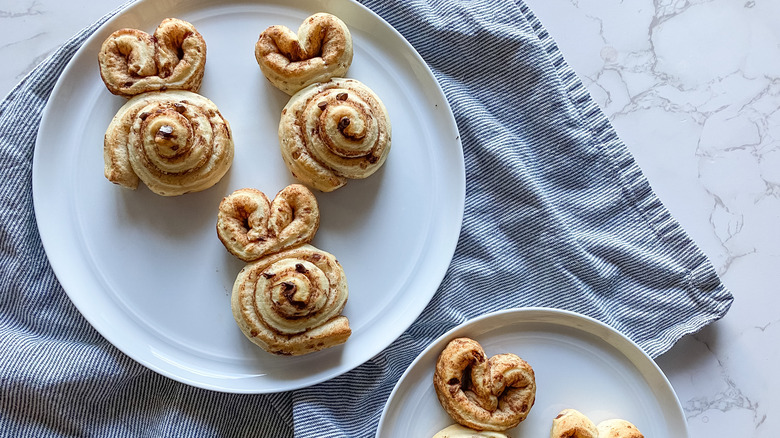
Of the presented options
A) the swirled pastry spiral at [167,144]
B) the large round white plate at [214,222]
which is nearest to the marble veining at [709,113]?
the large round white plate at [214,222]

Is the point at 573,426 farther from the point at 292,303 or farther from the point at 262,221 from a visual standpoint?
the point at 262,221

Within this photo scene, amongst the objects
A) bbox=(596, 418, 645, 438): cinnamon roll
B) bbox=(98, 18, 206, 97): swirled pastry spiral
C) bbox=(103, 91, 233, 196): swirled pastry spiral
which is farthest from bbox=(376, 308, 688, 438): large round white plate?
bbox=(98, 18, 206, 97): swirled pastry spiral

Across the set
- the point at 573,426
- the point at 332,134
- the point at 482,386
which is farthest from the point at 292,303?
the point at 573,426

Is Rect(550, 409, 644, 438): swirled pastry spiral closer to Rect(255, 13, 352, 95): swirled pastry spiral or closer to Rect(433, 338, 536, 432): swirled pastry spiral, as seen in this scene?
Rect(433, 338, 536, 432): swirled pastry spiral

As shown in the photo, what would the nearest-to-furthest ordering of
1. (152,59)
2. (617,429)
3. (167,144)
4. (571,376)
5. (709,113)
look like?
1. (167,144)
2. (152,59)
3. (617,429)
4. (571,376)
5. (709,113)

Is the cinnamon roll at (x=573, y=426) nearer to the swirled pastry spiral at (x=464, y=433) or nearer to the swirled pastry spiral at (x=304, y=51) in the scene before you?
the swirled pastry spiral at (x=464, y=433)

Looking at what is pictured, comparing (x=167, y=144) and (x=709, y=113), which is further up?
(x=709, y=113)
